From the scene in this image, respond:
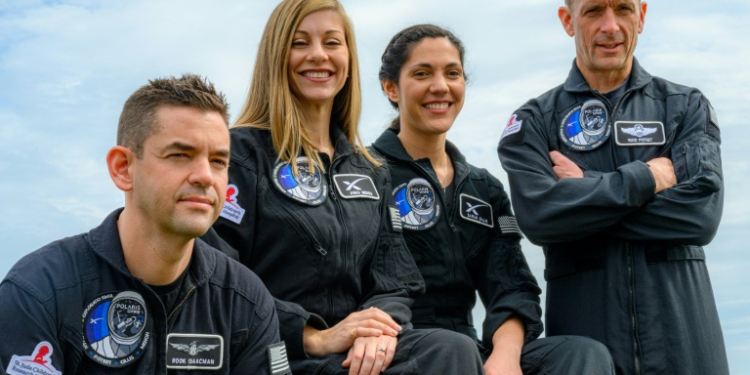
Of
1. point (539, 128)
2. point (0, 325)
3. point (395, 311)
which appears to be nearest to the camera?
point (0, 325)

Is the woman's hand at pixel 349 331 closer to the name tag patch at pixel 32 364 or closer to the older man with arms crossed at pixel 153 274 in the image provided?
the older man with arms crossed at pixel 153 274

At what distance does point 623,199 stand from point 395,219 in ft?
3.66

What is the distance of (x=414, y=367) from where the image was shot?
3424mm

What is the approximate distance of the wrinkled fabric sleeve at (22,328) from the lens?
9.66 feet

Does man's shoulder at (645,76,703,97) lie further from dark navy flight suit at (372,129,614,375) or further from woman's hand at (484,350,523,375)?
woman's hand at (484,350,523,375)

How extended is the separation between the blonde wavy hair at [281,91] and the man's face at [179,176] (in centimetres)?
77

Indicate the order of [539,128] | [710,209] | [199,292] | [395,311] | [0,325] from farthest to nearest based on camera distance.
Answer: [539,128] → [710,209] → [395,311] → [199,292] → [0,325]

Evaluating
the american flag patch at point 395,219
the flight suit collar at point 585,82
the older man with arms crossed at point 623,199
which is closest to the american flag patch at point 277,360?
the american flag patch at point 395,219

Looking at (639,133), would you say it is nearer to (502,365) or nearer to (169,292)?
(502,365)

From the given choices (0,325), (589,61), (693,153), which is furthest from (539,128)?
A: (0,325)

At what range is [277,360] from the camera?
3.39 m

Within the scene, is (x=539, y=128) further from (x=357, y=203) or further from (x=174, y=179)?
(x=174, y=179)

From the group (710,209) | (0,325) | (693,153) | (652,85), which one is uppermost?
(652,85)

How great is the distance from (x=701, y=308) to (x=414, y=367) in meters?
1.75
